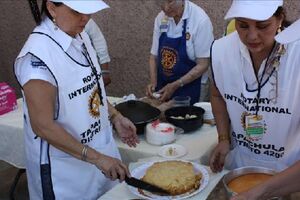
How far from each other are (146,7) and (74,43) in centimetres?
246

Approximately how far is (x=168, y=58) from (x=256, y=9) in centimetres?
171

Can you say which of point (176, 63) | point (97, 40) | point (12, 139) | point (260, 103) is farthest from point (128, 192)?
point (97, 40)

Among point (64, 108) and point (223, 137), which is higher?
point (64, 108)

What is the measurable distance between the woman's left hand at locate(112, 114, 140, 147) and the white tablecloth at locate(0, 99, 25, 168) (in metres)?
0.75

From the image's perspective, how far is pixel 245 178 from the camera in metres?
1.33

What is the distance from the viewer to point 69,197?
64.3 inches

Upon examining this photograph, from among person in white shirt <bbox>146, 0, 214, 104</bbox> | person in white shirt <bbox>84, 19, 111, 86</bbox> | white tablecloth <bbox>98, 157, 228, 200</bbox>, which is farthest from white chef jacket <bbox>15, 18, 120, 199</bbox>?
person in white shirt <bbox>84, 19, 111, 86</bbox>

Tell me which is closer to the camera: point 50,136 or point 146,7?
point 50,136

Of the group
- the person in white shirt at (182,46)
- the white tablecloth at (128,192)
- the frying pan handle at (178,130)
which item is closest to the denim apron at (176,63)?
the person in white shirt at (182,46)

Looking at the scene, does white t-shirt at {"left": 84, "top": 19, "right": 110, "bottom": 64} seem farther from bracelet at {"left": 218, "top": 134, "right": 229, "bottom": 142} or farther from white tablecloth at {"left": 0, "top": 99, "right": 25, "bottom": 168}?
bracelet at {"left": 218, "top": 134, "right": 229, "bottom": 142}

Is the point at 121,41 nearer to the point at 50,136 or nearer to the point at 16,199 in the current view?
the point at 16,199

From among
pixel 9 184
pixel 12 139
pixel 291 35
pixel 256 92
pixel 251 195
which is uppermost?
pixel 291 35

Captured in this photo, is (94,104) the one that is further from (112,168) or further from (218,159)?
(218,159)

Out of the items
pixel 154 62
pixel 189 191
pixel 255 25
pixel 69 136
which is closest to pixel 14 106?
pixel 154 62
